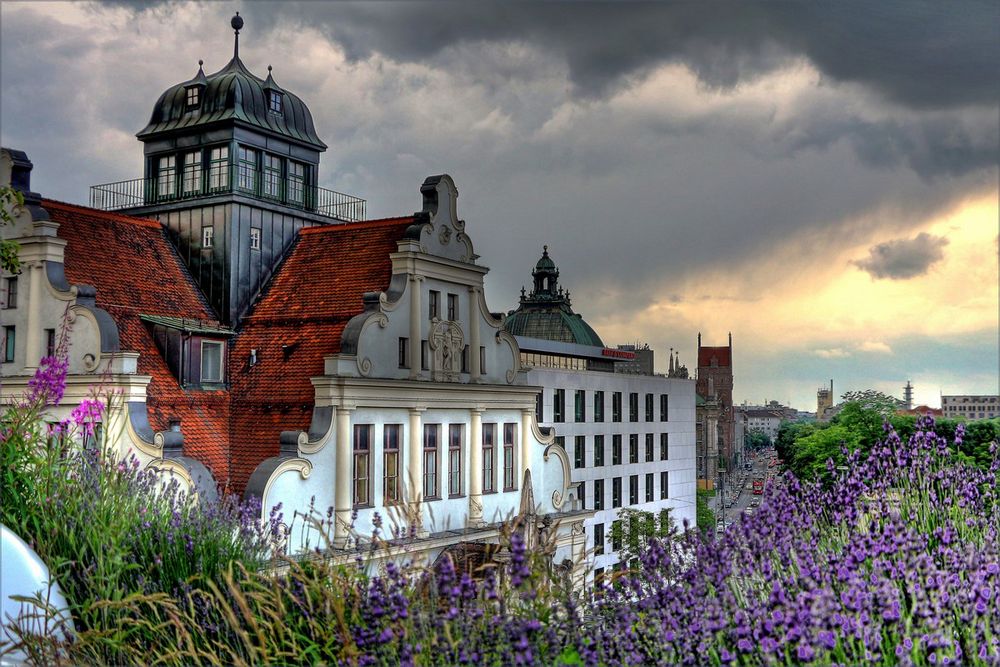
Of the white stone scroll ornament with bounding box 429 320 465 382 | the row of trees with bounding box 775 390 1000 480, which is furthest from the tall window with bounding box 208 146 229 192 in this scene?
the row of trees with bounding box 775 390 1000 480

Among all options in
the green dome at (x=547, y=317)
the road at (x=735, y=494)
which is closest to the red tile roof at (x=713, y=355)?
the road at (x=735, y=494)

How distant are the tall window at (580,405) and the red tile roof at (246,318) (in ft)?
91.8

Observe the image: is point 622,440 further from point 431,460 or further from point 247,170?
point 247,170

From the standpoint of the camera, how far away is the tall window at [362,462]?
20.6m

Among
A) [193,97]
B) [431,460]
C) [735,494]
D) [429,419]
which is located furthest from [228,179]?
[735,494]

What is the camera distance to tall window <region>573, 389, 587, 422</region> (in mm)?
51188

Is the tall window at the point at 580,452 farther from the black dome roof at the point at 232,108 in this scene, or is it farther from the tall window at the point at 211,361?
the tall window at the point at 211,361

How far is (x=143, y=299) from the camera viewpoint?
2191 centimetres

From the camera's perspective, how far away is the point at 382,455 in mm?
21188

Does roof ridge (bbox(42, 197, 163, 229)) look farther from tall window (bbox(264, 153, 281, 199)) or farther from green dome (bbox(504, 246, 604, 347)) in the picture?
green dome (bbox(504, 246, 604, 347))

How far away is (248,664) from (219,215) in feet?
61.3

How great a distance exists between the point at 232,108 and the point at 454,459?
9.66 m

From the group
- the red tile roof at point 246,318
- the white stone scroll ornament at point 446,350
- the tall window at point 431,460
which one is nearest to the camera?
the red tile roof at point 246,318

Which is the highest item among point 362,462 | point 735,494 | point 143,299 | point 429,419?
point 143,299
